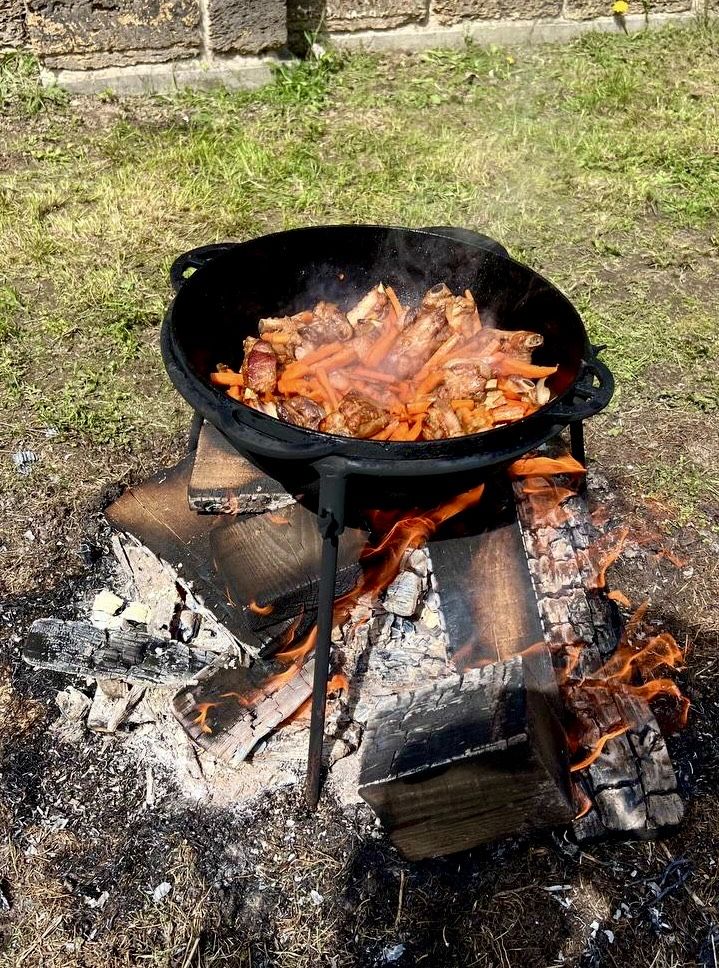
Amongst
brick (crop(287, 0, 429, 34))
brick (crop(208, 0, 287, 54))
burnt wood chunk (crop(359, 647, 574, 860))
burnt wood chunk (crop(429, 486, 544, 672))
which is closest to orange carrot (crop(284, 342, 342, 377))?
burnt wood chunk (crop(429, 486, 544, 672))

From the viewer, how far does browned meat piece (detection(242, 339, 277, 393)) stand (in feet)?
9.36

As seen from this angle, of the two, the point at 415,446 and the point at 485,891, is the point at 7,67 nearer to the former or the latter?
the point at 415,446

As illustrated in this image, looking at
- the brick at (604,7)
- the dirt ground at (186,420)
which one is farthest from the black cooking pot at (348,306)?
the brick at (604,7)

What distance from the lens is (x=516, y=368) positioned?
115 inches

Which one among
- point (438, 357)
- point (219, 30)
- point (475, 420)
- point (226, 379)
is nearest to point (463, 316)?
point (438, 357)

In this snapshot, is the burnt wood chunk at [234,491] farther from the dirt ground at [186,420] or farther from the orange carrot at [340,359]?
the dirt ground at [186,420]

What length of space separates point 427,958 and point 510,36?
8.06 meters

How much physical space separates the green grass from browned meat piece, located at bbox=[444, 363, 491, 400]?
194cm

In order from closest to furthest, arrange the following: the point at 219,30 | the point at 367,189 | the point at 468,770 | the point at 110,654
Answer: the point at 468,770 < the point at 110,654 < the point at 367,189 < the point at 219,30

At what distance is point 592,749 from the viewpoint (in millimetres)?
2893

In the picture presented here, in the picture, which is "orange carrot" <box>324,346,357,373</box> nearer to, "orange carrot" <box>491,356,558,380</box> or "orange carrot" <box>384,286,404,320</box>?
"orange carrot" <box>384,286,404,320</box>

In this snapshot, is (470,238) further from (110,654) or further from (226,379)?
(110,654)

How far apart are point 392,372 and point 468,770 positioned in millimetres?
1397

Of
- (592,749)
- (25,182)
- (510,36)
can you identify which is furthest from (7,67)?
(592,749)
